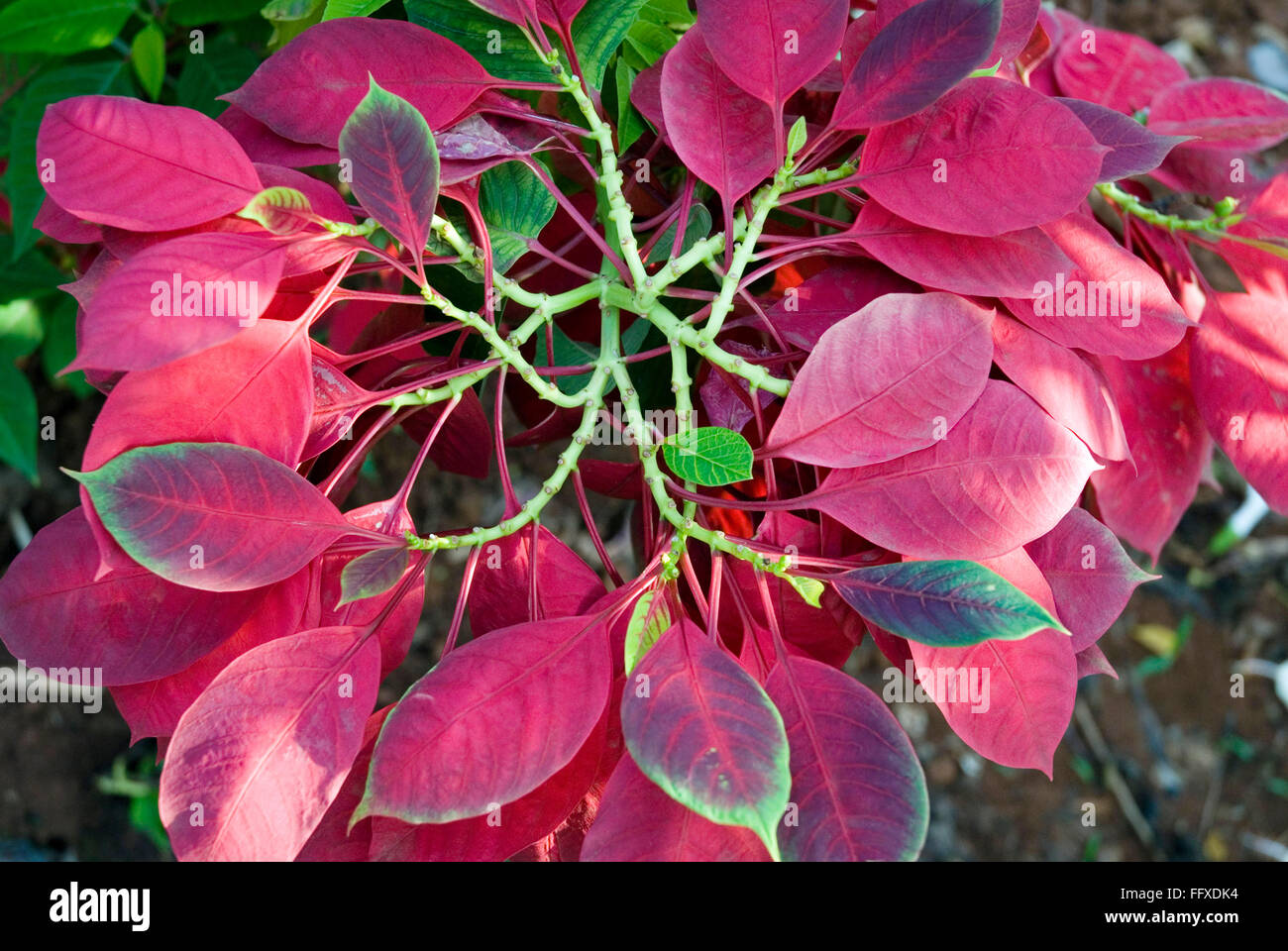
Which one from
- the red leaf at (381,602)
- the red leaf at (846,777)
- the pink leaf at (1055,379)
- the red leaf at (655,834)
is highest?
the pink leaf at (1055,379)

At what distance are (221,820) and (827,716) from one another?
327 mm

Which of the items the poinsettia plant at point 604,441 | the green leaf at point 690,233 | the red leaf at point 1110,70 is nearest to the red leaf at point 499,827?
the poinsettia plant at point 604,441

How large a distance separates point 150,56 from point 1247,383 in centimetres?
103

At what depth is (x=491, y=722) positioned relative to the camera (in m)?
0.48

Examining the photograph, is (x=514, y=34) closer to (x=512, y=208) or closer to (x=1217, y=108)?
(x=512, y=208)

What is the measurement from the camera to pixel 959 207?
529mm

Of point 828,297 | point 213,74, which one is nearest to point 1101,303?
point 828,297

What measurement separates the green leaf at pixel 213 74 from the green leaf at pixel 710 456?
0.64 m

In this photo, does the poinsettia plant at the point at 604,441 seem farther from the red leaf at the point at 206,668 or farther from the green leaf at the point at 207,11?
the green leaf at the point at 207,11

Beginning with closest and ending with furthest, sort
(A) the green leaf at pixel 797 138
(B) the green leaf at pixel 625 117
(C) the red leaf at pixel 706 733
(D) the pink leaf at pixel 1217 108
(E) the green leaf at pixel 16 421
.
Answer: (C) the red leaf at pixel 706 733, (A) the green leaf at pixel 797 138, (B) the green leaf at pixel 625 117, (D) the pink leaf at pixel 1217 108, (E) the green leaf at pixel 16 421

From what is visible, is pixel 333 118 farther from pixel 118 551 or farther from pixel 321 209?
pixel 118 551

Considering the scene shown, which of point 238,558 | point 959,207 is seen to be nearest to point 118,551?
point 238,558

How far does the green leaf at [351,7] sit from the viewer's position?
0.61m

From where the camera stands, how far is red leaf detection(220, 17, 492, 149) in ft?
1.77
